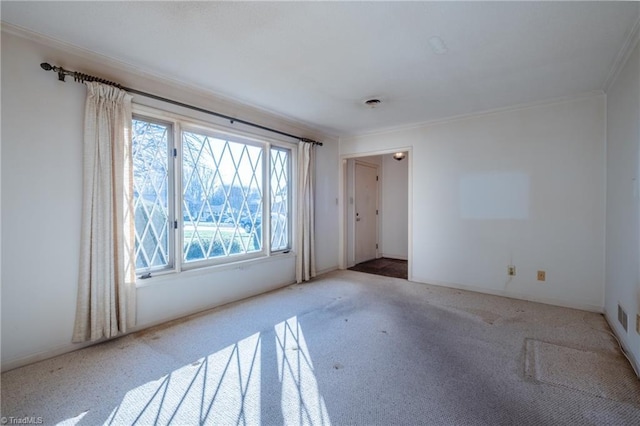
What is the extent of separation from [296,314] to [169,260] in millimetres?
1379

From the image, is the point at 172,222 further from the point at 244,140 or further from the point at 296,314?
the point at 296,314

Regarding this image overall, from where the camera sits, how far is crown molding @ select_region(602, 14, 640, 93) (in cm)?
199

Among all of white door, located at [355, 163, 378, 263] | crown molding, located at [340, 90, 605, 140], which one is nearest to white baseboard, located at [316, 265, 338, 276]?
white door, located at [355, 163, 378, 263]

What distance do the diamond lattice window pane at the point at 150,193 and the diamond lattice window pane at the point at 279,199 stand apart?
55.5 inches

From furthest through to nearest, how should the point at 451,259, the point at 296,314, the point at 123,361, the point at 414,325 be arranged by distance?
the point at 451,259 → the point at 296,314 → the point at 414,325 → the point at 123,361

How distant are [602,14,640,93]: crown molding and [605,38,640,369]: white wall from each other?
0.04m

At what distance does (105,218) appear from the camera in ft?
7.60

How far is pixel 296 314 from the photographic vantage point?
9.91 feet

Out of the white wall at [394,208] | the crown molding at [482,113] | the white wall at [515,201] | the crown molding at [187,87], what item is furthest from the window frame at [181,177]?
the white wall at [394,208]

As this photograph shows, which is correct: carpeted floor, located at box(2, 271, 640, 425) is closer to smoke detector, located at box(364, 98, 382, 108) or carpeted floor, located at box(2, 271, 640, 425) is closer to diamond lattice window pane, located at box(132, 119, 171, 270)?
diamond lattice window pane, located at box(132, 119, 171, 270)

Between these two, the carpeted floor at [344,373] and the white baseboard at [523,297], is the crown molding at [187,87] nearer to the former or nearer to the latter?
the carpeted floor at [344,373]

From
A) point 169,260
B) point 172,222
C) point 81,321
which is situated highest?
point 172,222

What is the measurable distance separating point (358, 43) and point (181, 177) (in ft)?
6.70

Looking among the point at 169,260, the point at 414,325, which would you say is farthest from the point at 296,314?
the point at 169,260
